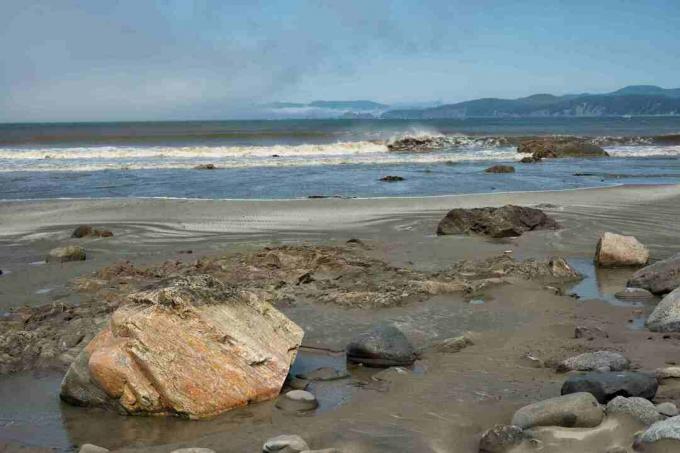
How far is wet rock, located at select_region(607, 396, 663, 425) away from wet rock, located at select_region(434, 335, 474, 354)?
1954 mm

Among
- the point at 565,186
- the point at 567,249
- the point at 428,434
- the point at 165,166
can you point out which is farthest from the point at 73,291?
the point at 165,166

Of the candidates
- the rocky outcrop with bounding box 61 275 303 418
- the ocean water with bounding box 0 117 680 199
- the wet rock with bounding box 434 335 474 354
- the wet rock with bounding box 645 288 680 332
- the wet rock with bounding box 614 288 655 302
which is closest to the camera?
the rocky outcrop with bounding box 61 275 303 418

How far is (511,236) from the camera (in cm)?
1188

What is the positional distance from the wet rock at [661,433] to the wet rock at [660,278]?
444cm

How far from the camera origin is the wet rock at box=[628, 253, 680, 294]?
26.5 ft

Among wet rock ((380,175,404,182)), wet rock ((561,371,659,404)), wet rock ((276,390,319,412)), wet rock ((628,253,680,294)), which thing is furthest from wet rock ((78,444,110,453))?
wet rock ((380,175,404,182))

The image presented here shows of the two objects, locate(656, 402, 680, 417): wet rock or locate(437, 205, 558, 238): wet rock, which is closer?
locate(656, 402, 680, 417): wet rock

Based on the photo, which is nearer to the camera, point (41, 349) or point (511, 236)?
point (41, 349)

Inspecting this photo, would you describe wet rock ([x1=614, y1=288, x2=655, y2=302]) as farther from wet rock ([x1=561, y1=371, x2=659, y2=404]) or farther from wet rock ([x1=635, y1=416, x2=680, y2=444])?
wet rock ([x1=635, y1=416, x2=680, y2=444])

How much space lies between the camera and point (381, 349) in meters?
6.06

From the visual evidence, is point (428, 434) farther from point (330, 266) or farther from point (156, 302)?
point (330, 266)

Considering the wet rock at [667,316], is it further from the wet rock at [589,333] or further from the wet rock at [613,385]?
the wet rock at [613,385]

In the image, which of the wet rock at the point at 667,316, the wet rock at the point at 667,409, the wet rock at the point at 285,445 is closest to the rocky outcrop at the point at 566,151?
the wet rock at the point at 667,316

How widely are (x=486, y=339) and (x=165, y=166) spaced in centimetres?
2425
